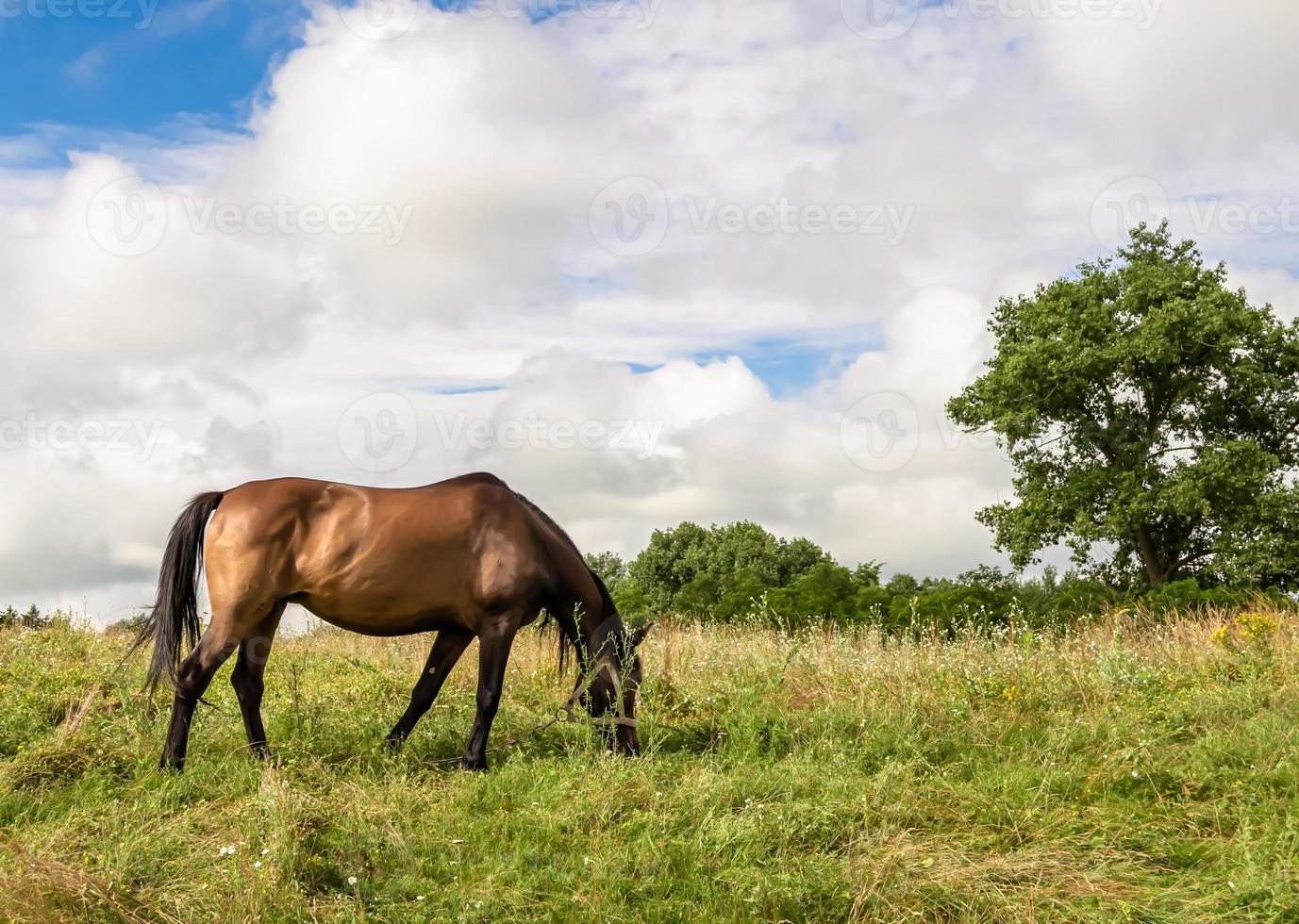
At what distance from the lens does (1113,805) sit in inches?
251

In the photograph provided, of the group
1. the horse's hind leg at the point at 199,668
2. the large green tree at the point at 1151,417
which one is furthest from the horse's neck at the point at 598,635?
the large green tree at the point at 1151,417

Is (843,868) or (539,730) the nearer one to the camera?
(843,868)

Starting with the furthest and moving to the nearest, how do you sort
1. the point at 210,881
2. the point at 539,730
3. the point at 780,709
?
1. the point at 780,709
2. the point at 539,730
3. the point at 210,881

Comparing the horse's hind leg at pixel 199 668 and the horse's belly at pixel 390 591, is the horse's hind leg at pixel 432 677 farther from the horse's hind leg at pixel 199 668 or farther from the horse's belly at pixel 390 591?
the horse's hind leg at pixel 199 668

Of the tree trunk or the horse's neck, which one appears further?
the tree trunk

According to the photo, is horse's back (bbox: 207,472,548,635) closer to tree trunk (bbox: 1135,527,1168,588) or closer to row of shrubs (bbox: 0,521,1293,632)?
row of shrubs (bbox: 0,521,1293,632)

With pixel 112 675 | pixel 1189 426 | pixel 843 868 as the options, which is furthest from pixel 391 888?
pixel 1189 426

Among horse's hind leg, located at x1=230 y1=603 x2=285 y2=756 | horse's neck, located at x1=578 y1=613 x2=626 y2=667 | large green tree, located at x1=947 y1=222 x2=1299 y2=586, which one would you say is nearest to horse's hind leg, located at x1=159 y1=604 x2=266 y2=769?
horse's hind leg, located at x1=230 y1=603 x2=285 y2=756

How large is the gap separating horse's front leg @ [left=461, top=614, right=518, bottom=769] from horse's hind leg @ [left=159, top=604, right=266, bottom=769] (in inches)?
64.5

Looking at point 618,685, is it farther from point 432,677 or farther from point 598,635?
point 432,677

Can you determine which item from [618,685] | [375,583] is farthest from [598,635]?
[375,583]

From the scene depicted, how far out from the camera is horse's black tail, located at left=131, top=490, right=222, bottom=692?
23.6 feet

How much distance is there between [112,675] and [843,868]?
7625mm

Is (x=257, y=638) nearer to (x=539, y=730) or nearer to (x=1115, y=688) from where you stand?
(x=539, y=730)
